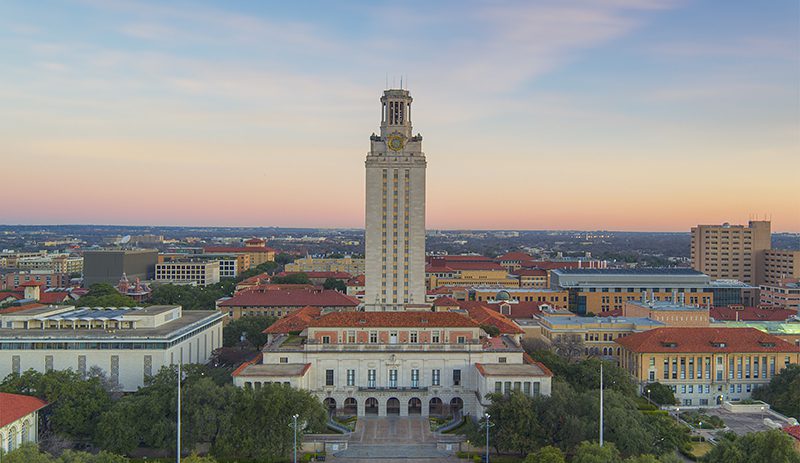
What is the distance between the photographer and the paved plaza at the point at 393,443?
62406 mm

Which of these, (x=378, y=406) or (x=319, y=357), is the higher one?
(x=319, y=357)

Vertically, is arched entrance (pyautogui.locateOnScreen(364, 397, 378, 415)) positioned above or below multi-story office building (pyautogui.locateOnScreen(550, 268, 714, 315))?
below

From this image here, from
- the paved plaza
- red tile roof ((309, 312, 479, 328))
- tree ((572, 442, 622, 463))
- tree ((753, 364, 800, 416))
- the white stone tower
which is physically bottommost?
the paved plaza

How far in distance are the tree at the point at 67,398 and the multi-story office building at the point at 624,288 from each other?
9977cm

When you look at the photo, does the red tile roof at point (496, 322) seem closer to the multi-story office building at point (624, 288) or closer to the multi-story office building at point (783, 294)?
the multi-story office building at point (624, 288)

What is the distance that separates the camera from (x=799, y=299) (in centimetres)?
14662

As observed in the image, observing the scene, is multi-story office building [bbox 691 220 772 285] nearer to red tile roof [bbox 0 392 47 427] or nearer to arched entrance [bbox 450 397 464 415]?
arched entrance [bbox 450 397 464 415]

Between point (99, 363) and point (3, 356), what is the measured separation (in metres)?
10.8

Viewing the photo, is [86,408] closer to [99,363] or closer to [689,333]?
[99,363]

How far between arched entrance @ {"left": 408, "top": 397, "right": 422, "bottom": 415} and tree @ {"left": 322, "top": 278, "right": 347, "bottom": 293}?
314ft

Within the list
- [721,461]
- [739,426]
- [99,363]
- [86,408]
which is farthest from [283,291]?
[721,461]

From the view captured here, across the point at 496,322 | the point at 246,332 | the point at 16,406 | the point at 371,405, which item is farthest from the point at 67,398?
the point at 496,322

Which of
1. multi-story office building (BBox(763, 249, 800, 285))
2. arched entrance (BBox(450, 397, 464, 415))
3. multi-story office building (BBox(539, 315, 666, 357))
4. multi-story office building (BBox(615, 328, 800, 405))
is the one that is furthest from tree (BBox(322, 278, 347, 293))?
multi-story office building (BBox(763, 249, 800, 285))

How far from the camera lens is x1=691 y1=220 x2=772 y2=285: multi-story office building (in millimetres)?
185500
